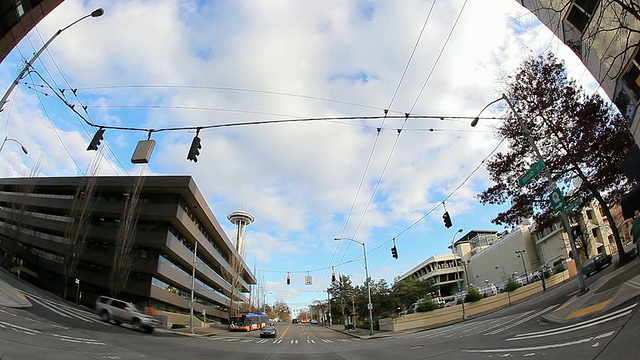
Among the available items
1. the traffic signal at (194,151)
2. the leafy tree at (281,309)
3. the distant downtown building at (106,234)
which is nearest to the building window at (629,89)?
the traffic signal at (194,151)

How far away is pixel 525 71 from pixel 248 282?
100m

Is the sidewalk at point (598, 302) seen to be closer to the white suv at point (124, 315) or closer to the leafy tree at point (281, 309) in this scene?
the white suv at point (124, 315)

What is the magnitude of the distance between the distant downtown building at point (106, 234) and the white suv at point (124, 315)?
12.2m

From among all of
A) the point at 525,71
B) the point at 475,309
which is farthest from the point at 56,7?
the point at 475,309

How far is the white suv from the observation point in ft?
75.7

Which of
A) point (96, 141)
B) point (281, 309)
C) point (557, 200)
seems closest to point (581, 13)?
point (557, 200)

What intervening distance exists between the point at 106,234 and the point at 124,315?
20742 millimetres

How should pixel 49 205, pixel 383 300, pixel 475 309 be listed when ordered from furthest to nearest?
pixel 383 300
pixel 49 205
pixel 475 309

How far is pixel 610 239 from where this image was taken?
2383 inches

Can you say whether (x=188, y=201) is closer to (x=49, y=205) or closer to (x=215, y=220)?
(x=215, y=220)

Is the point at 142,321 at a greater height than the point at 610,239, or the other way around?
the point at 610,239

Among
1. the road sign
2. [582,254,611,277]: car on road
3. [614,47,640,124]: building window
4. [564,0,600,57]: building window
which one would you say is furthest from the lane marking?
[582,254,611,277]: car on road

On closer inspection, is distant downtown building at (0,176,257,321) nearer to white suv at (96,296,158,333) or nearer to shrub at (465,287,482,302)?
white suv at (96,296,158,333)

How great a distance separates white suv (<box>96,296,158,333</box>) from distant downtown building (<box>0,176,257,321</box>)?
12240 mm
